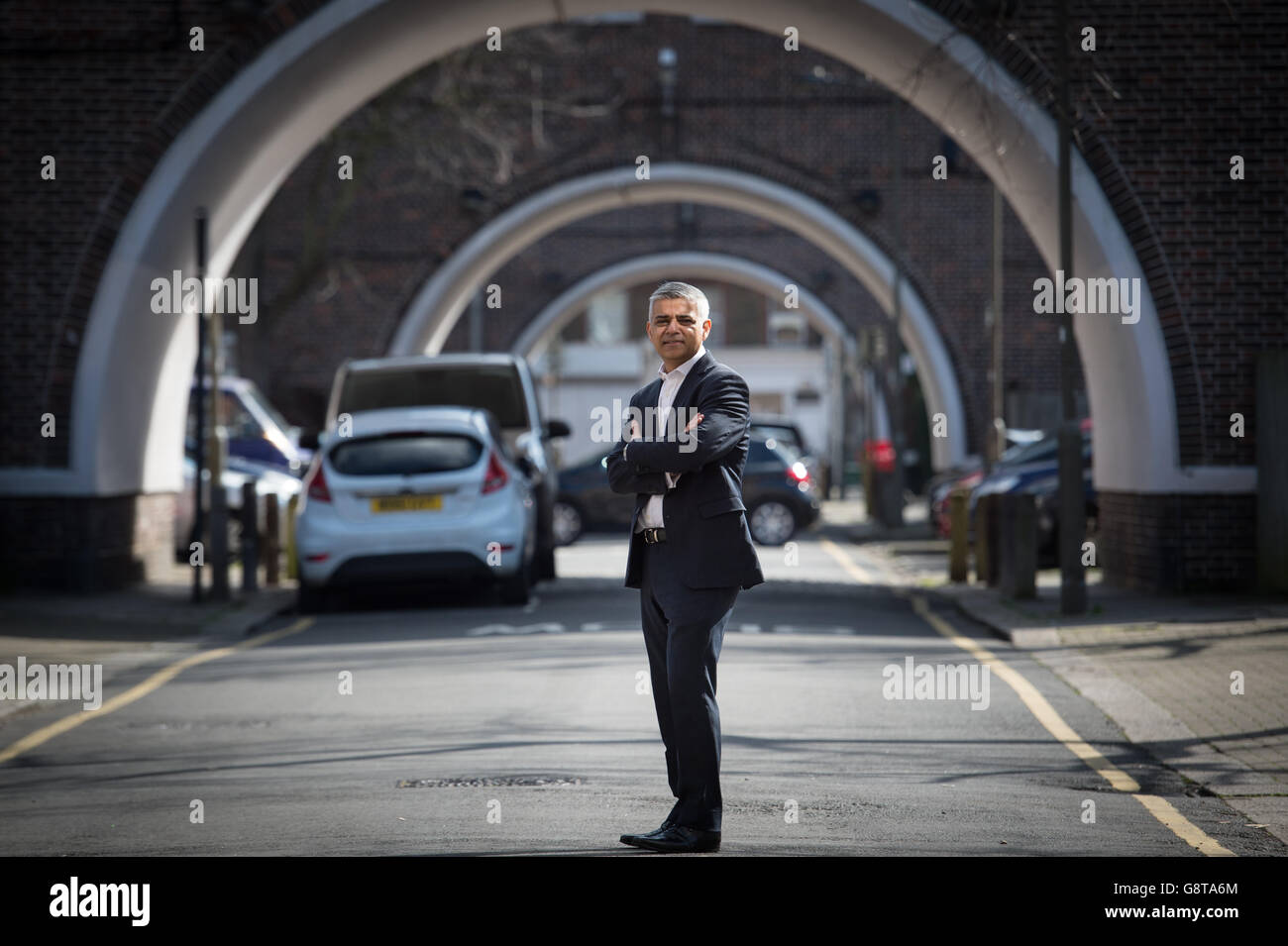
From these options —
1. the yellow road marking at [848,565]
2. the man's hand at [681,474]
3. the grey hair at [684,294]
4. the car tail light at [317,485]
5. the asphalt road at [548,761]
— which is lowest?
the yellow road marking at [848,565]

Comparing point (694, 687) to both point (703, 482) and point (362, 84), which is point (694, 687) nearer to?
point (703, 482)

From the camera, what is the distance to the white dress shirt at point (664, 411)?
6379mm

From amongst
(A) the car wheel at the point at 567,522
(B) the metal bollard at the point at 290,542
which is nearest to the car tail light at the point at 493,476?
→ (B) the metal bollard at the point at 290,542

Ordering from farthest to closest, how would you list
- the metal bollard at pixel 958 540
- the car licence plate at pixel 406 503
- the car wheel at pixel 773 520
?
1. the car wheel at pixel 773 520
2. the metal bollard at pixel 958 540
3. the car licence plate at pixel 406 503

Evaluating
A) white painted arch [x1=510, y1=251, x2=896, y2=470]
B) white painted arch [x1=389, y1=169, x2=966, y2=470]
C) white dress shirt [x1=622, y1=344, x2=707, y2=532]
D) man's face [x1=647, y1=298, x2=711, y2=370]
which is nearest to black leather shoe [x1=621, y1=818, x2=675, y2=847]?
white dress shirt [x1=622, y1=344, x2=707, y2=532]

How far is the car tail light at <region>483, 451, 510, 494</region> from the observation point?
16.1 m

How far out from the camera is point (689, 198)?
35031mm

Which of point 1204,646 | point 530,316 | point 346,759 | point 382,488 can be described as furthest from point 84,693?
point 530,316

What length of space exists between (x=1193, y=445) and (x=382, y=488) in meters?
6.85

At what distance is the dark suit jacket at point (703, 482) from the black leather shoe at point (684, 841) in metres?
0.77

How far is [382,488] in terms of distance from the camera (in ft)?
52.5

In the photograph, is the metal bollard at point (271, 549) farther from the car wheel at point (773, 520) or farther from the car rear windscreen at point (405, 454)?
the car wheel at point (773, 520)

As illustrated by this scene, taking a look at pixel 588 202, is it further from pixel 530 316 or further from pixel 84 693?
pixel 84 693

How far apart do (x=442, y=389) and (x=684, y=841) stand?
13.0 metres
